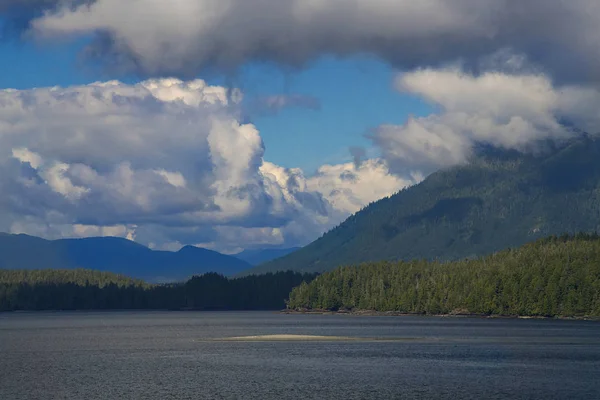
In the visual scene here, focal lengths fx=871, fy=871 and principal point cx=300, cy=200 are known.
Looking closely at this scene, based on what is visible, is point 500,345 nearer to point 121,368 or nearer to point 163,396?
point 121,368

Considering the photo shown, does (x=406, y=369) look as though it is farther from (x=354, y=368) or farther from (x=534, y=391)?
(x=534, y=391)

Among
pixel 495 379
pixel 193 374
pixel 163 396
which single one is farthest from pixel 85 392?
pixel 495 379

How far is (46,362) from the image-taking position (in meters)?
169

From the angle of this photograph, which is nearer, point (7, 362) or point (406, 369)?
point (406, 369)

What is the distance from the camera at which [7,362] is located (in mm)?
169500

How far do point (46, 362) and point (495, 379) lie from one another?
86902mm

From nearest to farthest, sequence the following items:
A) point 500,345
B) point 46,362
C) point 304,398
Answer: point 304,398 → point 46,362 → point 500,345

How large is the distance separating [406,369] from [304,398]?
37.5 meters

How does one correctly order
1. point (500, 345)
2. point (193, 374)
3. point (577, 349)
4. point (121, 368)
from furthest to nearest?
1. point (500, 345)
2. point (577, 349)
3. point (121, 368)
4. point (193, 374)

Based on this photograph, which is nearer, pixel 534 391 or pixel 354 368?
pixel 534 391

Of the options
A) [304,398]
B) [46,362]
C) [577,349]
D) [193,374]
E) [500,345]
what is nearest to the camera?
[304,398]

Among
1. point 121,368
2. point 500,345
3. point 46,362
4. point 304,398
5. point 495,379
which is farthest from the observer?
point 500,345

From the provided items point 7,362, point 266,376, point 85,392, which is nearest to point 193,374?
point 266,376

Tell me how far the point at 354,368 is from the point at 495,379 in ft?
87.6
